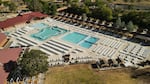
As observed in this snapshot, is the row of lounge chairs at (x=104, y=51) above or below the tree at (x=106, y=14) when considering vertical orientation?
below

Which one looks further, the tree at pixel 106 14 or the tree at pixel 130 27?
the tree at pixel 106 14

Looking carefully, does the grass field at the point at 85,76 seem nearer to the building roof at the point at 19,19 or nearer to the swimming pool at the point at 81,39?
the swimming pool at the point at 81,39

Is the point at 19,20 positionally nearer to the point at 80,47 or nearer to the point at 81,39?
the point at 81,39

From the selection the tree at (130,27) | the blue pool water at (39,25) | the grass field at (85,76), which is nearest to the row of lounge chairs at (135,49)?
the tree at (130,27)

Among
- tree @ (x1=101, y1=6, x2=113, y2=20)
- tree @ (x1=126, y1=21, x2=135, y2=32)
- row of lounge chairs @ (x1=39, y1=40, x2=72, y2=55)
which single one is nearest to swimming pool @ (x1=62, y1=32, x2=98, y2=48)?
row of lounge chairs @ (x1=39, y1=40, x2=72, y2=55)

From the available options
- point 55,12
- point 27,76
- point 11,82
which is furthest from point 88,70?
point 55,12
